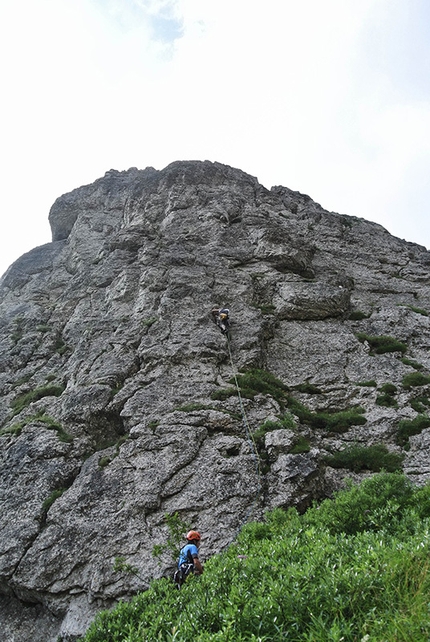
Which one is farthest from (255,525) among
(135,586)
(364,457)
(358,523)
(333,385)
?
(333,385)

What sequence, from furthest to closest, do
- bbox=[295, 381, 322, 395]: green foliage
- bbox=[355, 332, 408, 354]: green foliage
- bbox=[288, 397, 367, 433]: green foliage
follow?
bbox=[355, 332, 408, 354]: green foliage
bbox=[295, 381, 322, 395]: green foliage
bbox=[288, 397, 367, 433]: green foliage

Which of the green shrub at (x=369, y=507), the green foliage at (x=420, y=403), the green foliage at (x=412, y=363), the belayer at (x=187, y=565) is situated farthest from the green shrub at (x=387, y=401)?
the belayer at (x=187, y=565)

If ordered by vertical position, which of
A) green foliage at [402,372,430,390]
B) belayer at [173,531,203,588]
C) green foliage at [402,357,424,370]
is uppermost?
green foliage at [402,357,424,370]

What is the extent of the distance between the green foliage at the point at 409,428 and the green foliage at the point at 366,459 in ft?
3.57

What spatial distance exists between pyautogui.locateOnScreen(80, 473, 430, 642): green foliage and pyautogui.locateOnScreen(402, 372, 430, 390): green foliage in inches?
473

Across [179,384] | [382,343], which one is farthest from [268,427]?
[382,343]

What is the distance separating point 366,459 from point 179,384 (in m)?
9.33

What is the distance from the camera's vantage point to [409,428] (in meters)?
18.1

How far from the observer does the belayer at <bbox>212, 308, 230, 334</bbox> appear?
2483 cm

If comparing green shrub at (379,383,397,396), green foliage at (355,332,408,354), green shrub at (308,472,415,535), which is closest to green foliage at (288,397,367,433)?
green shrub at (379,383,397,396)

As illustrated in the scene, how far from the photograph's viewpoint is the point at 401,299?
3219 centimetres

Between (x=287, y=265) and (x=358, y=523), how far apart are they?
24971mm

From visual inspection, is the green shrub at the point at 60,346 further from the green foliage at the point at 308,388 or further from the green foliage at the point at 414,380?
the green foliage at the point at 414,380

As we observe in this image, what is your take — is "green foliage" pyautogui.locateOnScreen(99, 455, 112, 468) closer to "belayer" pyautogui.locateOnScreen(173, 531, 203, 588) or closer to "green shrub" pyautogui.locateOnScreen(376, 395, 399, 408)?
"belayer" pyautogui.locateOnScreen(173, 531, 203, 588)
